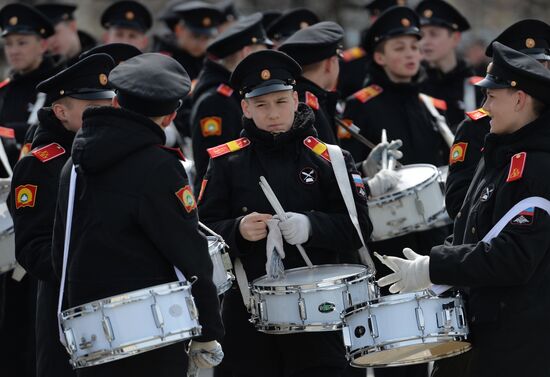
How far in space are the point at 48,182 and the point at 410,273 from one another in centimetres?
194

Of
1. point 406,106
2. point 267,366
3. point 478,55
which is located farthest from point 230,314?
point 478,55

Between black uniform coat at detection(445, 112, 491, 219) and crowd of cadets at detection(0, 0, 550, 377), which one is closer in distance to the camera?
crowd of cadets at detection(0, 0, 550, 377)

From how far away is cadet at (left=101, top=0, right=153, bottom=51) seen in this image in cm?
1187

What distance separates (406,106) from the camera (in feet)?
29.5

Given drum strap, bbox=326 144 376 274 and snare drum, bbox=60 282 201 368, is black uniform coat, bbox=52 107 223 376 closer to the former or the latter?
snare drum, bbox=60 282 201 368

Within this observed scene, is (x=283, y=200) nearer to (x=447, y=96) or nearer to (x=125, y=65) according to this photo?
(x=125, y=65)

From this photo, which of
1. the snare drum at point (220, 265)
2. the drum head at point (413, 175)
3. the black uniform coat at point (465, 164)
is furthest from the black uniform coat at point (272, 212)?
the drum head at point (413, 175)

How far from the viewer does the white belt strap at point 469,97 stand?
10.2 meters

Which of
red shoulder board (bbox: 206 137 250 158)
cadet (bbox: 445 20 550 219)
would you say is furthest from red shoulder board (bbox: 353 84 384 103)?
red shoulder board (bbox: 206 137 250 158)

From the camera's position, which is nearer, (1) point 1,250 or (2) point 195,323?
(2) point 195,323

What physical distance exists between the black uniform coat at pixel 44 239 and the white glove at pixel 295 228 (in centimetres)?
120

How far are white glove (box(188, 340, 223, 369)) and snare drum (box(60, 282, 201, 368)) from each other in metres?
0.29

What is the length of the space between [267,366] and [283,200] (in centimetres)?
90

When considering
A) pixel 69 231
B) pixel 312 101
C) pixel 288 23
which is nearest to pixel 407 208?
pixel 312 101
